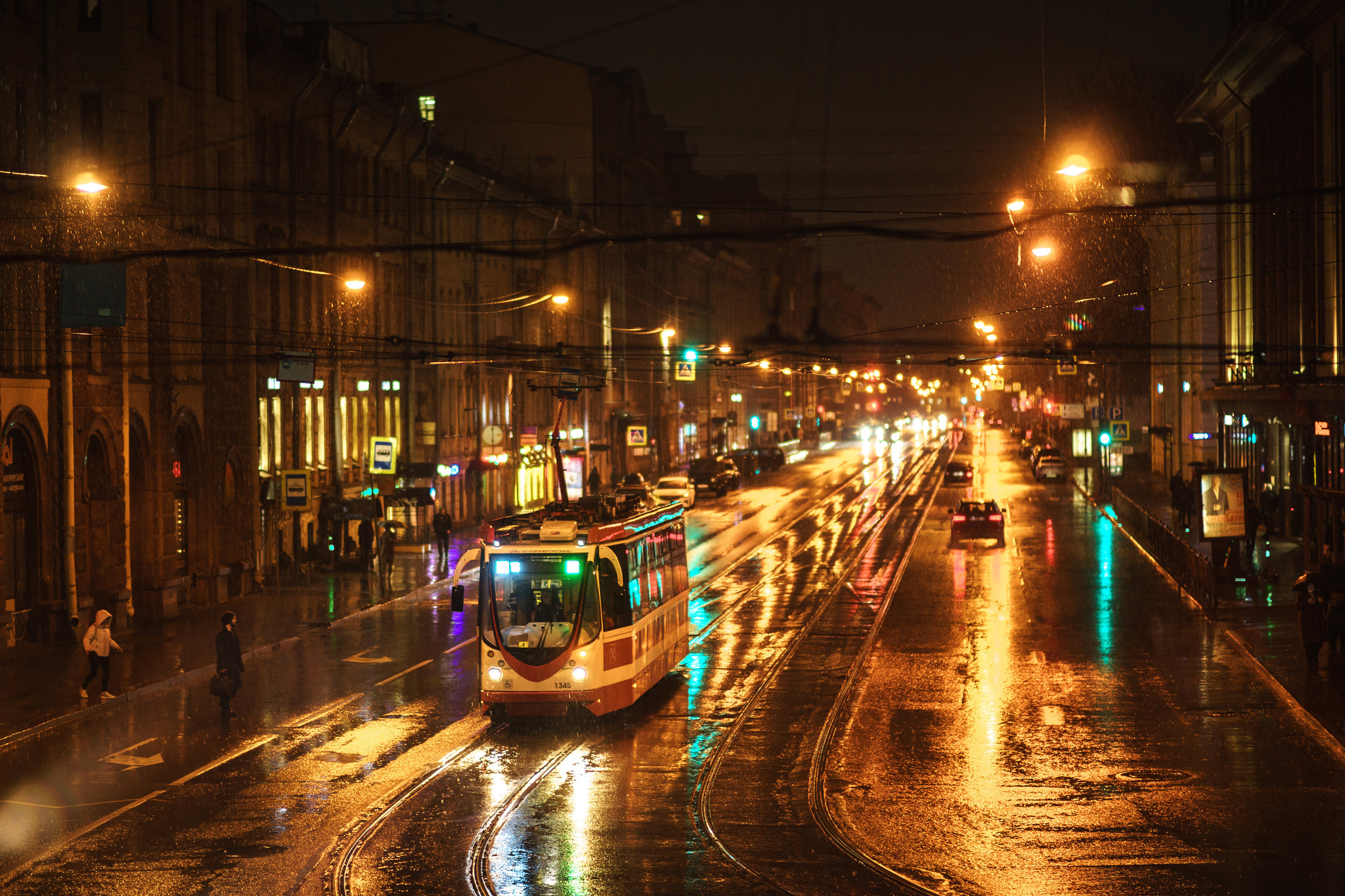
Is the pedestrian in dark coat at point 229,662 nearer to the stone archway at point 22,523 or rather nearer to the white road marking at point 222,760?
the white road marking at point 222,760

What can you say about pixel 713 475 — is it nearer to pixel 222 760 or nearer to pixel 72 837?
pixel 222 760

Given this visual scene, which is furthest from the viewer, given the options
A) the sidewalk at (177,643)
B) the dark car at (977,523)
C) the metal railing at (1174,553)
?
the dark car at (977,523)

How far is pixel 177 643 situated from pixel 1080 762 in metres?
17.4

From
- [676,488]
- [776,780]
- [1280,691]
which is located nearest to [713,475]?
[676,488]

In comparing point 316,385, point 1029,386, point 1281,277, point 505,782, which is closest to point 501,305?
point 316,385

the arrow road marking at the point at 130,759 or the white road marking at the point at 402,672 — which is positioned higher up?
the arrow road marking at the point at 130,759

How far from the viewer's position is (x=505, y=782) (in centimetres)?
1570

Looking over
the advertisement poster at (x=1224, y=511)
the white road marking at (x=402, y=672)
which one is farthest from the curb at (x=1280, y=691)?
the white road marking at (x=402, y=672)

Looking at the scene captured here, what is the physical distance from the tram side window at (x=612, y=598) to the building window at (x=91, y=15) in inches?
680

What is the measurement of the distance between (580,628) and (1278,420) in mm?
33629

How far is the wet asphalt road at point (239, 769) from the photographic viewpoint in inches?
488

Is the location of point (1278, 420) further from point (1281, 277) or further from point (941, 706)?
point (941, 706)

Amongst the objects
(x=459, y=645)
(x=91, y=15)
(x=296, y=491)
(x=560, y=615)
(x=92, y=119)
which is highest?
(x=91, y=15)

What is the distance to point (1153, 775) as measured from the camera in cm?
1560
